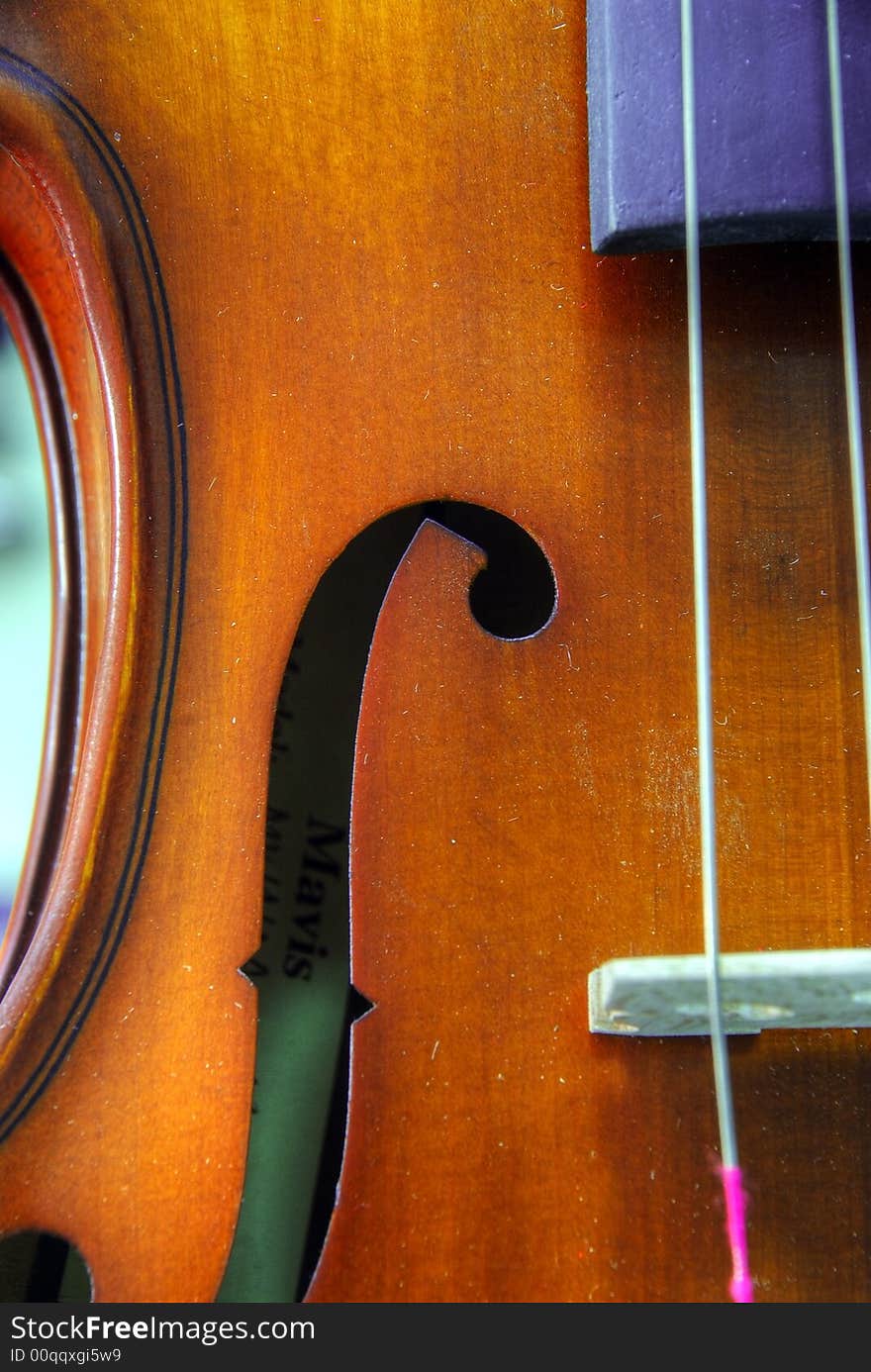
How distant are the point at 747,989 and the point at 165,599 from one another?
0.33 metres

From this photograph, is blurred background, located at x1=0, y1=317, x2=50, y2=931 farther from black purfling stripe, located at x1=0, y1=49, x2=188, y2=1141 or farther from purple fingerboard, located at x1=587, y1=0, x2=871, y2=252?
purple fingerboard, located at x1=587, y1=0, x2=871, y2=252

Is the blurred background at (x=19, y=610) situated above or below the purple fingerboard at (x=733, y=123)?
below

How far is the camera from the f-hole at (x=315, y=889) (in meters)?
0.49

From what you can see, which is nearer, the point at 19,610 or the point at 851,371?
the point at 851,371

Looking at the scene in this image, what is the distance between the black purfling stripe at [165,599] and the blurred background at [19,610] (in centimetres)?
25

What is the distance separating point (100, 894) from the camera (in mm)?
514

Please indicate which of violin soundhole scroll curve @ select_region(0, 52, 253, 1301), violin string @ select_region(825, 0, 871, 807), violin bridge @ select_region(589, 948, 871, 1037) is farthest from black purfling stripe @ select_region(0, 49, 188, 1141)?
violin string @ select_region(825, 0, 871, 807)

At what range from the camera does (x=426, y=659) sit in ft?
1.76

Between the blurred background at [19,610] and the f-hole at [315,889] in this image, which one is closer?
the f-hole at [315,889]

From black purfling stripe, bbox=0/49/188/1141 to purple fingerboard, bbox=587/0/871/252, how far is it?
9.2 inches

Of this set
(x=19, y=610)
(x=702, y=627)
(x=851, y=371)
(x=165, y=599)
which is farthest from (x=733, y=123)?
(x=19, y=610)

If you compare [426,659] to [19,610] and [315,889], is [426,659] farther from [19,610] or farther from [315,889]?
[19,610]

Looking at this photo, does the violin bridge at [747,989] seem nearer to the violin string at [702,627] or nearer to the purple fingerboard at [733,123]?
the violin string at [702,627]

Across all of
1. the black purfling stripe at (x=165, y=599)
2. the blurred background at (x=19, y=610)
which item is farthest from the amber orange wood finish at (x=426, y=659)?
the blurred background at (x=19, y=610)
